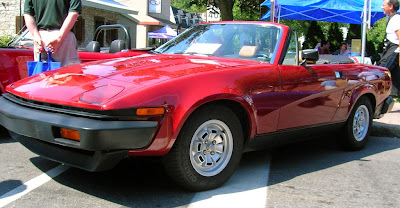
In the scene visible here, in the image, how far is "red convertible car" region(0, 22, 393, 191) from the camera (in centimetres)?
280

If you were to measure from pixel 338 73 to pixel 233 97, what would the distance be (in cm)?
178

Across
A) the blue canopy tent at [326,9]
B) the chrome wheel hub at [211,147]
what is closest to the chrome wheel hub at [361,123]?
the chrome wheel hub at [211,147]

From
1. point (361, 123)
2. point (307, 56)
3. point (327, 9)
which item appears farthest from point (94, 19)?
point (307, 56)

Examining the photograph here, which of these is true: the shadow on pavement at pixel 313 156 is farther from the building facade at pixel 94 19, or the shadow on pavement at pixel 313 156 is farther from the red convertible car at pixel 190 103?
the building facade at pixel 94 19

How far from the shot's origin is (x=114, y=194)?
3197 millimetres

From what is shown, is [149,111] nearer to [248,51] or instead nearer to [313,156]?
[248,51]

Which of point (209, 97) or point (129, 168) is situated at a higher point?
point (209, 97)

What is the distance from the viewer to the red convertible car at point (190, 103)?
2799mm

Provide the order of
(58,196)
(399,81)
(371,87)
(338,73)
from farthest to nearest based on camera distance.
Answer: (399,81) < (371,87) < (338,73) < (58,196)

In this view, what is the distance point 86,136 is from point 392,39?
6015mm

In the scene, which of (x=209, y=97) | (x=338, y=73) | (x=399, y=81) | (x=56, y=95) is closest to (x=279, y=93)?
(x=209, y=97)

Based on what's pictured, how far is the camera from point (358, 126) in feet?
17.0

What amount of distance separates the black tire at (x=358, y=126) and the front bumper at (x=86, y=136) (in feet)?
9.72

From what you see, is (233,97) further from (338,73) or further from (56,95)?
(338,73)
